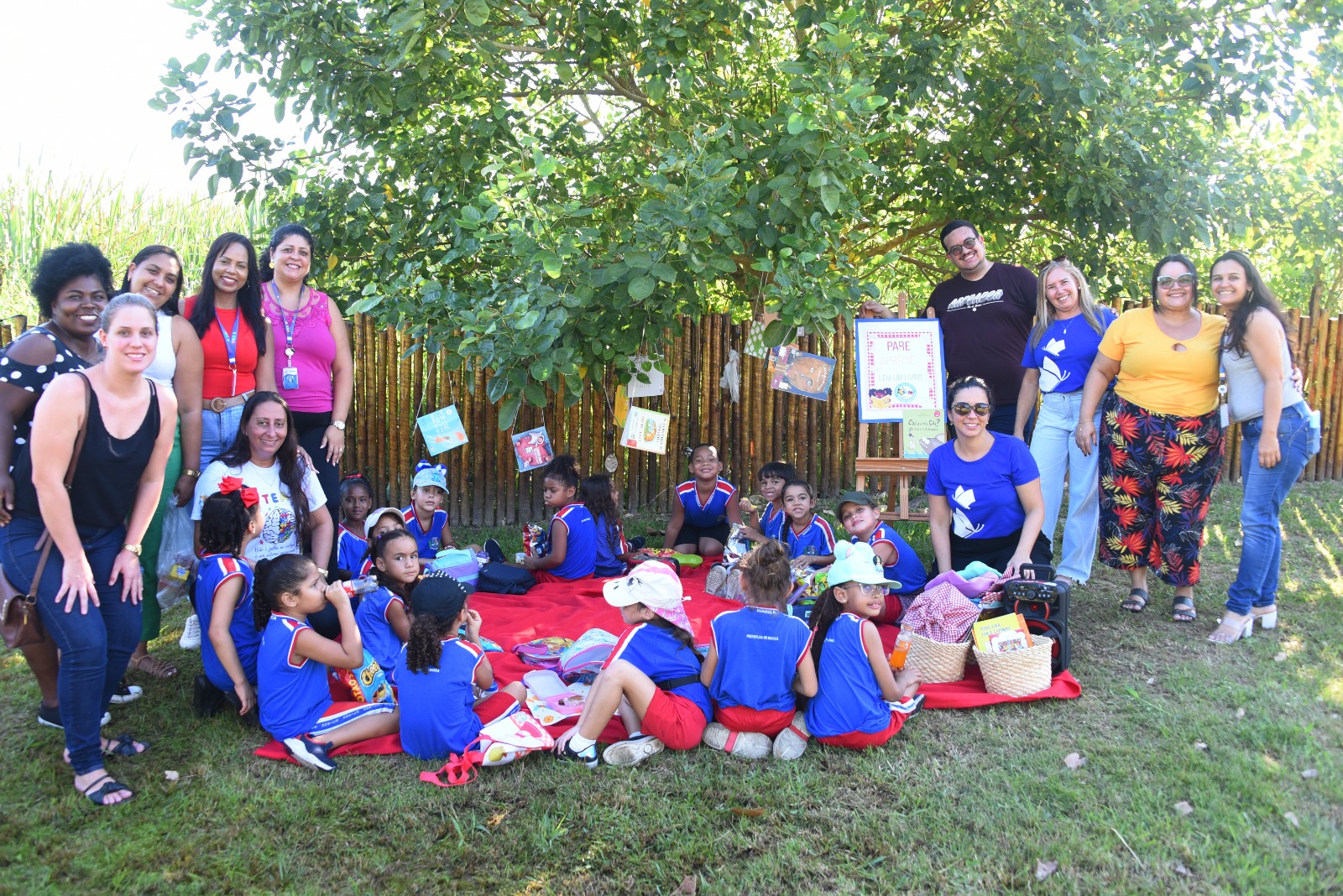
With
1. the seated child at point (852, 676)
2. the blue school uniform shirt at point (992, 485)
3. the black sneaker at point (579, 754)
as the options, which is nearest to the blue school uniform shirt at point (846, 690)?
the seated child at point (852, 676)

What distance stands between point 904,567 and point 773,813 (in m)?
2.34

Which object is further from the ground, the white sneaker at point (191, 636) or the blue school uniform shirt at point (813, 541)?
the blue school uniform shirt at point (813, 541)

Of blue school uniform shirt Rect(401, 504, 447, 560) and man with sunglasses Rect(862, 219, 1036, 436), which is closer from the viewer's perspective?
man with sunglasses Rect(862, 219, 1036, 436)

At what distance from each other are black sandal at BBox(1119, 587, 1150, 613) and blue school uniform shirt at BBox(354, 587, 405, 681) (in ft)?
12.8

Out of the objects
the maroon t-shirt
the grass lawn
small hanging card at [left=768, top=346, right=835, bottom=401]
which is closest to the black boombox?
the grass lawn

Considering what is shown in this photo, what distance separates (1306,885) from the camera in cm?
261

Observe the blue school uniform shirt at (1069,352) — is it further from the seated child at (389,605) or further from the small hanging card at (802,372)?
the seated child at (389,605)

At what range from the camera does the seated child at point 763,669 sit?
11.7 ft

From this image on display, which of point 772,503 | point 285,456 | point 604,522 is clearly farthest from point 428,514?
point 772,503

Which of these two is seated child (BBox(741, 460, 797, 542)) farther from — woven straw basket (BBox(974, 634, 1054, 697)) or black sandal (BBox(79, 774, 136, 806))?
black sandal (BBox(79, 774, 136, 806))

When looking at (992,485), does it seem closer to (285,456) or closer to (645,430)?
(645,430)

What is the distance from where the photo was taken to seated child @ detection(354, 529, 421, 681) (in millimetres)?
4230

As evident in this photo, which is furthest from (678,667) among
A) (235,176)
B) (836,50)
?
(235,176)

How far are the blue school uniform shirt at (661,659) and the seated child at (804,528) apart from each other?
190 cm
